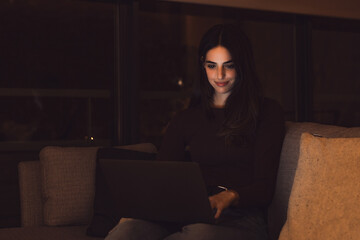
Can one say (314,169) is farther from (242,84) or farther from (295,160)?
(242,84)

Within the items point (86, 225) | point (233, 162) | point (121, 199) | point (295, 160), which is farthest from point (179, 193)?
point (86, 225)

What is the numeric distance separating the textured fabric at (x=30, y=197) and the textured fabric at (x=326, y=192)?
1256 mm

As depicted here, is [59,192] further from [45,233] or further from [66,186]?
[45,233]

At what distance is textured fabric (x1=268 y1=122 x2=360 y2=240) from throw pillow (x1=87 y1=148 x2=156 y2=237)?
2.12ft

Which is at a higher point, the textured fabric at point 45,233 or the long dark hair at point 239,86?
the long dark hair at point 239,86

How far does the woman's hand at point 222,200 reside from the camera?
1.65 meters

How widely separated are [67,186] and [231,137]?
879mm

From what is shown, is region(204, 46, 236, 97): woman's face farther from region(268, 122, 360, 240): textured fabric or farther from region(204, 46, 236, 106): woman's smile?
region(268, 122, 360, 240): textured fabric

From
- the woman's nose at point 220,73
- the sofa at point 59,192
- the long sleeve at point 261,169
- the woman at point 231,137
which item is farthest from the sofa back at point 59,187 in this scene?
the woman's nose at point 220,73

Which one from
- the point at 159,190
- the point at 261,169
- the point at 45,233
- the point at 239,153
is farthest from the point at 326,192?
the point at 45,233

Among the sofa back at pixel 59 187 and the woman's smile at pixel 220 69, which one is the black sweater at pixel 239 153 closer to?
the woman's smile at pixel 220 69

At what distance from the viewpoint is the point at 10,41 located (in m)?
3.23

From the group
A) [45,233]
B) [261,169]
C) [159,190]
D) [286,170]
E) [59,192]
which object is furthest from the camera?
[59,192]

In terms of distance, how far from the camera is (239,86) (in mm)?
2055
